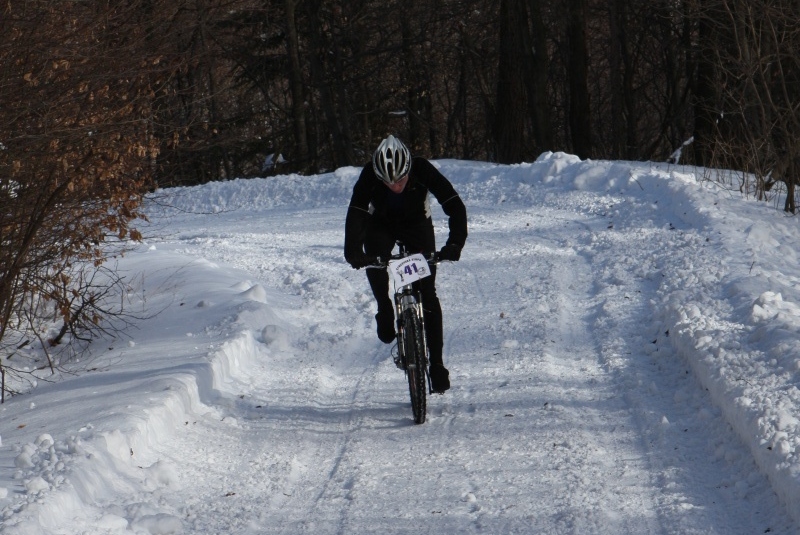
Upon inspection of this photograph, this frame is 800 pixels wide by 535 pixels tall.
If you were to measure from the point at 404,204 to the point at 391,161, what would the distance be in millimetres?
545

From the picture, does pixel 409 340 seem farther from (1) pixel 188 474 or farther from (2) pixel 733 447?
(2) pixel 733 447

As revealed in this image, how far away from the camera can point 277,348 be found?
9.09m

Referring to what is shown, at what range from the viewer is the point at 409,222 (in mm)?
6777

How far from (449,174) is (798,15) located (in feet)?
28.2

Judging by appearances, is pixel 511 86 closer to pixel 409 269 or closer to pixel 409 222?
pixel 409 222

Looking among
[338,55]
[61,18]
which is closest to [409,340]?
[61,18]

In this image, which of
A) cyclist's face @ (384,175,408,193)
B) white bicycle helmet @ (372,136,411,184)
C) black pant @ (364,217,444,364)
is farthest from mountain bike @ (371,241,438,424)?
white bicycle helmet @ (372,136,411,184)

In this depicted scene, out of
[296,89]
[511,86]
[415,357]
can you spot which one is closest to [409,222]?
[415,357]

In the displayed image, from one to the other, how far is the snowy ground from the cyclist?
26.6 inches

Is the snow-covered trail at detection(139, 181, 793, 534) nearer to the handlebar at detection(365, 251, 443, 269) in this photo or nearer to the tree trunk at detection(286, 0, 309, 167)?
the handlebar at detection(365, 251, 443, 269)

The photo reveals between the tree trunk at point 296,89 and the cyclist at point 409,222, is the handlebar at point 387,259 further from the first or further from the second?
the tree trunk at point 296,89

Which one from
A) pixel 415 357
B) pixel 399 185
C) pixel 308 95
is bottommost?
pixel 415 357

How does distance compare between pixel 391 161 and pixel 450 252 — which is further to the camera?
pixel 450 252

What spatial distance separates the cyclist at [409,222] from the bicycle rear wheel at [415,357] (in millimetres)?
293
